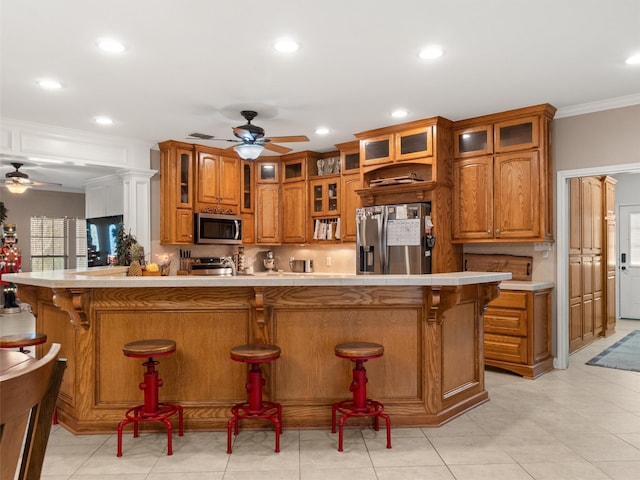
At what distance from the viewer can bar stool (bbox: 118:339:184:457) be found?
285 cm

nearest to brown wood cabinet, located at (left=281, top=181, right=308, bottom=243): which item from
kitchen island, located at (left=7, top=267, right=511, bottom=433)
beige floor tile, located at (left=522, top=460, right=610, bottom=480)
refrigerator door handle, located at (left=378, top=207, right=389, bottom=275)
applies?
refrigerator door handle, located at (left=378, top=207, right=389, bottom=275)

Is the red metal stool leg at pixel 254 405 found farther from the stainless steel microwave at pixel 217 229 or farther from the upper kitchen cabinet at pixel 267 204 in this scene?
the upper kitchen cabinet at pixel 267 204

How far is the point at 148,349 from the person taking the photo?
9.37 feet

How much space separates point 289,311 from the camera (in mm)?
3264

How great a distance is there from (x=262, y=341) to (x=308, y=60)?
2.07 meters

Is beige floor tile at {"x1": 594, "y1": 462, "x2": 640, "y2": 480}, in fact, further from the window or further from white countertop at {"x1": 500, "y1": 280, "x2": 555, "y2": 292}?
the window

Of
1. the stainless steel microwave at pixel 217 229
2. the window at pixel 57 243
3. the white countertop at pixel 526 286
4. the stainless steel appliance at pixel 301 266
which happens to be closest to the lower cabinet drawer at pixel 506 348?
the white countertop at pixel 526 286

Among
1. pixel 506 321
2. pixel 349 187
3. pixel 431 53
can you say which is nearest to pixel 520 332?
pixel 506 321

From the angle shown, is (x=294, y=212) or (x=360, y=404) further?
(x=294, y=212)

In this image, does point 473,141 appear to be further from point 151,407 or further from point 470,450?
point 151,407

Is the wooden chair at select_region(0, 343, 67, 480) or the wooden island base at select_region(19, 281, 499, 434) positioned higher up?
the wooden chair at select_region(0, 343, 67, 480)

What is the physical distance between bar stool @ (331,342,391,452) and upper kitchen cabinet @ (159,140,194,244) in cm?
373

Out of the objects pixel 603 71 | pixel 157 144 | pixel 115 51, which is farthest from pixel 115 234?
pixel 603 71

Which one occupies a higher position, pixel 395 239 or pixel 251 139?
pixel 251 139
